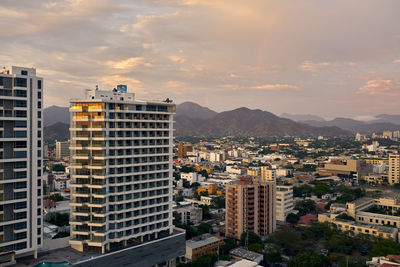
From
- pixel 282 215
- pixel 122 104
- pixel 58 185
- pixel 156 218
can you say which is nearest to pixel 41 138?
pixel 122 104

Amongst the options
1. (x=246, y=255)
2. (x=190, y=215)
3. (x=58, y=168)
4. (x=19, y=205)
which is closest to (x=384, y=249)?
(x=246, y=255)

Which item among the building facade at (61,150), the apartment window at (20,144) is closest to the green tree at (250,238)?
the apartment window at (20,144)

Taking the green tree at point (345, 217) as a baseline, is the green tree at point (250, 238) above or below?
below

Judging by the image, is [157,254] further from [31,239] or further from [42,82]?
[42,82]

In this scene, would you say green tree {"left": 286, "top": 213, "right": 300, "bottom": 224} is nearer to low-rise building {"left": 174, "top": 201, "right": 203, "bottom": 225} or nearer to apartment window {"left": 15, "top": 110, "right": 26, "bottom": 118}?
low-rise building {"left": 174, "top": 201, "right": 203, "bottom": 225}

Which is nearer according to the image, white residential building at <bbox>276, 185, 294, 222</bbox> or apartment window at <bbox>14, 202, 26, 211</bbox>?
apartment window at <bbox>14, 202, 26, 211</bbox>

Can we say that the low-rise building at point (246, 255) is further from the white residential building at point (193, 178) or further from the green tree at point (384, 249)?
the white residential building at point (193, 178)

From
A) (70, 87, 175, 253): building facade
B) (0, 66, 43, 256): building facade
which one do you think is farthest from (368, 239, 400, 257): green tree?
(0, 66, 43, 256): building facade
